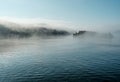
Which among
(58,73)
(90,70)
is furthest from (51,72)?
(90,70)

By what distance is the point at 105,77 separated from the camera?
3925cm

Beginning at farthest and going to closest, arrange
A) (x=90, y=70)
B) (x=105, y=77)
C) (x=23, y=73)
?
(x=90, y=70), (x=23, y=73), (x=105, y=77)

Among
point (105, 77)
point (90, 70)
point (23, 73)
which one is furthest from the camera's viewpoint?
point (90, 70)

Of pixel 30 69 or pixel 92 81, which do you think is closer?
pixel 92 81

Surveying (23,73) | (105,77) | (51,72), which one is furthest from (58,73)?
(105,77)

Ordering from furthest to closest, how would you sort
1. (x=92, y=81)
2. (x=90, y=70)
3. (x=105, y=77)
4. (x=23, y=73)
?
(x=90, y=70) < (x=23, y=73) < (x=105, y=77) < (x=92, y=81)

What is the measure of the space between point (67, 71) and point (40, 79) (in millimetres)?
9129

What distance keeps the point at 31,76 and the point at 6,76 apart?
5611mm

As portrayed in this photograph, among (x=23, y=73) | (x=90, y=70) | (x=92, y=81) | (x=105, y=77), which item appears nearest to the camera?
(x=92, y=81)

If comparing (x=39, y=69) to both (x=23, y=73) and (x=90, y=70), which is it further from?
(x=90, y=70)

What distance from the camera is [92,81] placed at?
36.6m

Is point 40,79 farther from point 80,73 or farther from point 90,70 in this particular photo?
point 90,70

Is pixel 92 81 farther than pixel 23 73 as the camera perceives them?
No

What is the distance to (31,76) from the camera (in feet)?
130
